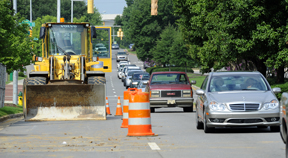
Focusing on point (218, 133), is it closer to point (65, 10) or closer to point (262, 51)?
point (262, 51)

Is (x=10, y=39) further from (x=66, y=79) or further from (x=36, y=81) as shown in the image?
(x=66, y=79)

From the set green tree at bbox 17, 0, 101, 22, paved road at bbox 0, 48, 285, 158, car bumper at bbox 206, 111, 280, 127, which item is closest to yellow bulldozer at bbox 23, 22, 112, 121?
paved road at bbox 0, 48, 285, 158

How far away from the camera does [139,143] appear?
37.8 feet

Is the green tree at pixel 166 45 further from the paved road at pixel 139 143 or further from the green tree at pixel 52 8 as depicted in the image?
the paved road at pixel 139 143

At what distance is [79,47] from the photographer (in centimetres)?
2081

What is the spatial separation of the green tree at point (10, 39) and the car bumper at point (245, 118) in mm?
10310

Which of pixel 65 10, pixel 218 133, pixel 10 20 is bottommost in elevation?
pixel 218 133

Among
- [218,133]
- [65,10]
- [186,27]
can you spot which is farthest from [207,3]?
[65,10]

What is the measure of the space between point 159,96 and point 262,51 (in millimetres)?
6842

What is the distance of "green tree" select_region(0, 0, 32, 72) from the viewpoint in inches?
857

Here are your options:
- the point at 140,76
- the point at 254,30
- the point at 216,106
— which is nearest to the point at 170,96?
the point at 254,30

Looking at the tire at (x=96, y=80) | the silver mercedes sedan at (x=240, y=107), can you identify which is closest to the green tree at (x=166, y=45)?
the tire at (x=96, y=80)

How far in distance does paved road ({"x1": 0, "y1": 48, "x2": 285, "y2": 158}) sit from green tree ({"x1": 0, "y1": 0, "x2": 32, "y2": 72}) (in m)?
7.36

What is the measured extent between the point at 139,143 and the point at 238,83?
430cm
